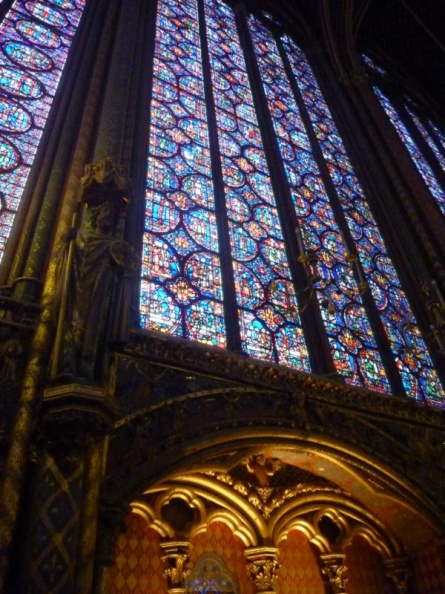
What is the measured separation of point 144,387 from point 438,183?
9.58 m

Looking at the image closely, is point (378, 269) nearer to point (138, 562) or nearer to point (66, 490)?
point (138, 562)

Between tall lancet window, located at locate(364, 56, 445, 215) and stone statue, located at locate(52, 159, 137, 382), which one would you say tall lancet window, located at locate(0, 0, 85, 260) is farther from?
tall lancet window, located at locate(364, 56, 445, 215)

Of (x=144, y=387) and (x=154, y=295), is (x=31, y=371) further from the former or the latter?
(x=154, y=295)

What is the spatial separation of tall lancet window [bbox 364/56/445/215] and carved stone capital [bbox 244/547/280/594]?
8096 millimetres

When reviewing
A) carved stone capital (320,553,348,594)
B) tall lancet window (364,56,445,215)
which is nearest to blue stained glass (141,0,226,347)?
carved stone capital (320,553,348,594)

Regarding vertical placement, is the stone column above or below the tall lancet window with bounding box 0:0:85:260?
below

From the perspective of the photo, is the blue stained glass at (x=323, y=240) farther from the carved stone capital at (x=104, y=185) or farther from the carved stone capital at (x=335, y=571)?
the carved stone capital at (x=104, y=185)

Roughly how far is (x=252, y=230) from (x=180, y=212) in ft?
3.70

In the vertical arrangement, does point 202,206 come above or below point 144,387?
above

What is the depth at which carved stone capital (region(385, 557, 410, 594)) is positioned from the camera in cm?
684

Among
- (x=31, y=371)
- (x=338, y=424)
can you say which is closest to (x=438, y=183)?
(x=338, y=424)

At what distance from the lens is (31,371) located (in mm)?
4523

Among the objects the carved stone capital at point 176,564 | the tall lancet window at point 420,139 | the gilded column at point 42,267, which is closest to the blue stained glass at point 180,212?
the gilded column at point 42,267

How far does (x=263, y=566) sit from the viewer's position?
6.20m
